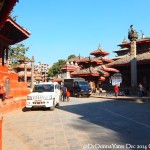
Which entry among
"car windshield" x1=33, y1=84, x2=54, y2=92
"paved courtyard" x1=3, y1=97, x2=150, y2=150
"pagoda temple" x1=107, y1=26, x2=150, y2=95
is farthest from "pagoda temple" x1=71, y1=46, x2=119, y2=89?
"paved courtyard" x1=3, y1=97, x2=150, y2=150

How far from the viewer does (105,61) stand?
58.6 m

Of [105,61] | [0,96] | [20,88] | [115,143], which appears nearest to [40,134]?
[115,143]

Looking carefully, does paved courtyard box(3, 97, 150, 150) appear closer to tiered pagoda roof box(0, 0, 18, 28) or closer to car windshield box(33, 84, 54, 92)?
tiered pagoda roof box(0, 0, 18, 28)

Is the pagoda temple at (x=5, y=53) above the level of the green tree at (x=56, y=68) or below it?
below

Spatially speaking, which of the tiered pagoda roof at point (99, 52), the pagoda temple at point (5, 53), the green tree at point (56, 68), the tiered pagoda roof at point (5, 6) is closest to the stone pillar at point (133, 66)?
the pagoda temple at point (5, 53)

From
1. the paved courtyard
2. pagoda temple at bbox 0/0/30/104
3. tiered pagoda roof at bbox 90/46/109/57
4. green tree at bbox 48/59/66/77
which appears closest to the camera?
the paved courtyard

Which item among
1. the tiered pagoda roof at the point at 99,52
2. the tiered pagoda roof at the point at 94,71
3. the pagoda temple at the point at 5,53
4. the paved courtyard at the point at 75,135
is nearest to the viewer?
the paved courtyard at the point at 75,135

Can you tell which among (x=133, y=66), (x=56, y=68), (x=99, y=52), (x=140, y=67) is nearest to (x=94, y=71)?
(x=140, y=67)

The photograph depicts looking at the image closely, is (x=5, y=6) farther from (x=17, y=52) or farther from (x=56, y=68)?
(x=56, y=68)

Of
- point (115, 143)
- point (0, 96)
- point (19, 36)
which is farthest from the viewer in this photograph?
point (19, 36)

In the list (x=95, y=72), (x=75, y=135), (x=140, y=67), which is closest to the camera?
(x=75, y=135)

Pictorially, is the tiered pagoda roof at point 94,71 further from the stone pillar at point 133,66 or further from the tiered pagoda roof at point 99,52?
the tiered pagoda roof at point 99,52

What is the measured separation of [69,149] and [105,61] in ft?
168

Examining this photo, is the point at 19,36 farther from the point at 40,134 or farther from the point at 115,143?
the point at 115,143
